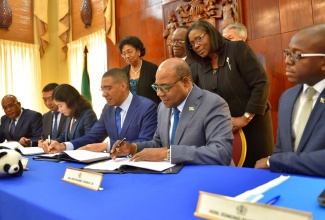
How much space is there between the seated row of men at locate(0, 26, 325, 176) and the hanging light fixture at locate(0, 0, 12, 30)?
4767mm

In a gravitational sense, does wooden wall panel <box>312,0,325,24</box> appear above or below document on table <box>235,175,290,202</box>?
above

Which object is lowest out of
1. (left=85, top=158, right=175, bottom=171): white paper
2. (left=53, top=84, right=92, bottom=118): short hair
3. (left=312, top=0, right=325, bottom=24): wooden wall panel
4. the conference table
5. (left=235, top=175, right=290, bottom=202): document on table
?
the conference table

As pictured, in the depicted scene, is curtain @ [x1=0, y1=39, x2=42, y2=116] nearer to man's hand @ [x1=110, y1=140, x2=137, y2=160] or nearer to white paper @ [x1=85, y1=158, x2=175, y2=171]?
man's hand @ [x1=110, y1=140, x2=137, y2=160]

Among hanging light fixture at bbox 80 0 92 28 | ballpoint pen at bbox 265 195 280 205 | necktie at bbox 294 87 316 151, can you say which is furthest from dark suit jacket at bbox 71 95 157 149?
hanging light fixture at bbox 80 0 92 28

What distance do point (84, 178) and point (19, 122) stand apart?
3724mm

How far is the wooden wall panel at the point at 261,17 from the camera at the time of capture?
4.01m

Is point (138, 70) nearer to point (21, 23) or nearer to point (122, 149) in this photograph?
point (122, 149)

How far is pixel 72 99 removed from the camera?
3.30 meters

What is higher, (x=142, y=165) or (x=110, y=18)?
(x=110, y=18)

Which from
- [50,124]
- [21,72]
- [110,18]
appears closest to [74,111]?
[50,124]

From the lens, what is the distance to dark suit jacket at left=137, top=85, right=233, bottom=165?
69.9 inches

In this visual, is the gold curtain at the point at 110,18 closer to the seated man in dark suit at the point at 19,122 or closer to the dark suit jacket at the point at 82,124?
the seated man in dark suit at the point at 19,122

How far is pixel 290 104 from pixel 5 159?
145 centimetres

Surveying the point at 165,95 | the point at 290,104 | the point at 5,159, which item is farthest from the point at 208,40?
the point at 5,159
